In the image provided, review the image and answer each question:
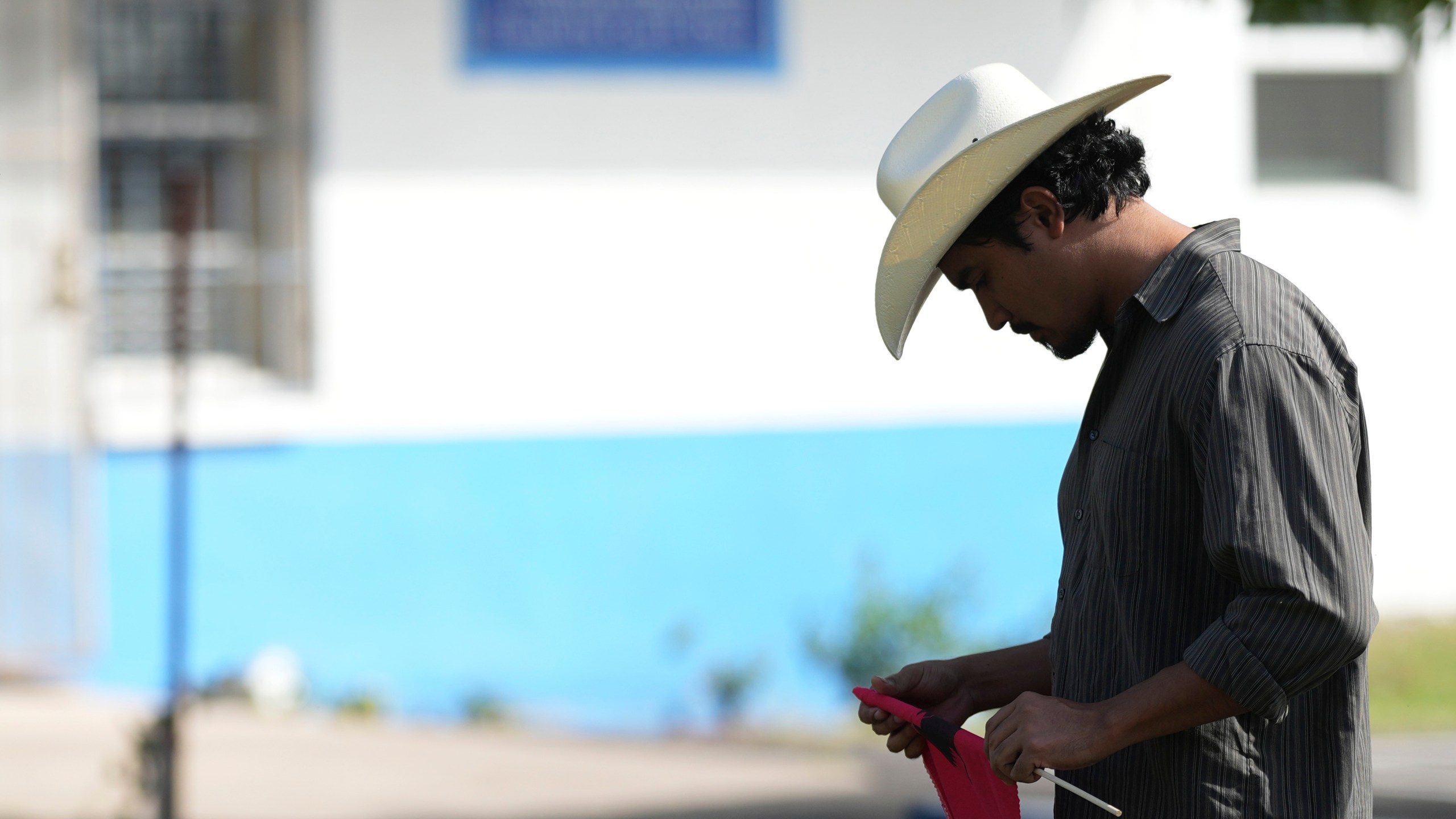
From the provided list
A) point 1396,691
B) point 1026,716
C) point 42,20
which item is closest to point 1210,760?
point 1026,716

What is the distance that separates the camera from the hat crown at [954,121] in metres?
1.69

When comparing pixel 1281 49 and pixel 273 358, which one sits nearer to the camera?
pixel 273 358

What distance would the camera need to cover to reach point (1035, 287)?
5.51 ft

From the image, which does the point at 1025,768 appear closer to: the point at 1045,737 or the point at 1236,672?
the point at 1045,737

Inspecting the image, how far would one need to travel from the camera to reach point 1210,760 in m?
1.56

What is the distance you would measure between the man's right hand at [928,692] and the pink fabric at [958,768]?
0.05ft

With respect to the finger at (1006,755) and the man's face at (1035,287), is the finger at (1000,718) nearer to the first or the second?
the finger at (1006,755)

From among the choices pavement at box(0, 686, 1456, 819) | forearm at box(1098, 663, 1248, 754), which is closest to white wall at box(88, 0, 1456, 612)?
pavement at box(0, 686, 1456, 819)

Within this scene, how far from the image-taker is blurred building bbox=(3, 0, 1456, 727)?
5.42m

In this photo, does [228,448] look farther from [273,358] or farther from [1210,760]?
[1210,760]

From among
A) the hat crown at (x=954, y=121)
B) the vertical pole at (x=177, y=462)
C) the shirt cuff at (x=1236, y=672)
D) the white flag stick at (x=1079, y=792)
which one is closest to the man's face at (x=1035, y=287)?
the hat crown at (x=954, y=121)

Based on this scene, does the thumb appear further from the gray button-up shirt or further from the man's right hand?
the gray button-up shirt

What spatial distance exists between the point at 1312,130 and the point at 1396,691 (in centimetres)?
231

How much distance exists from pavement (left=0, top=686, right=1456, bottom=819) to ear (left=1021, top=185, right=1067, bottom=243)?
2984 millimetres
